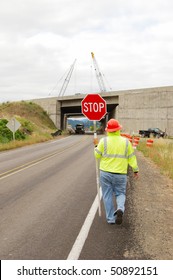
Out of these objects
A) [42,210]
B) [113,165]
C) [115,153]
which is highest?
[115,153]

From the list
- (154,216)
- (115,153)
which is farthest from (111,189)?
(154,216)

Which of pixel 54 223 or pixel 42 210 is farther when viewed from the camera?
pixel 42 210

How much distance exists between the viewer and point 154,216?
6.83 meters

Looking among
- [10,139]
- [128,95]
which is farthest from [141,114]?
[10,139]

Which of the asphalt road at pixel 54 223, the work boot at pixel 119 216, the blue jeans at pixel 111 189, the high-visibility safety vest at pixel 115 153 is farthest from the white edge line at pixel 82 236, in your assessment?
the high-visibility safety vest at pixel 115 153

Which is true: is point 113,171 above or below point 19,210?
above

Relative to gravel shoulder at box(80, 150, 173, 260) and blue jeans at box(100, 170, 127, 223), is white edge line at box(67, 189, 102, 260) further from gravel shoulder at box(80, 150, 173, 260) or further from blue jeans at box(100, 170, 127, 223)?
blue jeans at box(100, 170, 127, 223)

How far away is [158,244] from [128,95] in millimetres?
51445

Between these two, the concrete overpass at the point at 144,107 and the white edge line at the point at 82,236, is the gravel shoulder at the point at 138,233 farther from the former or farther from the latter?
the concrete overpass at the point at 144,107

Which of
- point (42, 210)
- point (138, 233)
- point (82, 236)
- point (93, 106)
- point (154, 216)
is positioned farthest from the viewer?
point (93, 106)

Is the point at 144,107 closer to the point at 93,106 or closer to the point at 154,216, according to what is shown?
the point at 93,106

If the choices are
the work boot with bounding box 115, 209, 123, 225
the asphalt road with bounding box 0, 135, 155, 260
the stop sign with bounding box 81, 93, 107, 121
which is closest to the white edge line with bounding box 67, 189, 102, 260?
the asphalt road with bounding box 0, 135, 155, 260
